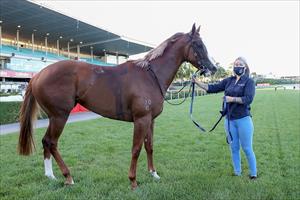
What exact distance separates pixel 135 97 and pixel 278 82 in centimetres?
12083

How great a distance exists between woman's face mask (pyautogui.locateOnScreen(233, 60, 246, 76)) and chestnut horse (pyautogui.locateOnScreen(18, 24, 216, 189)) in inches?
17.9

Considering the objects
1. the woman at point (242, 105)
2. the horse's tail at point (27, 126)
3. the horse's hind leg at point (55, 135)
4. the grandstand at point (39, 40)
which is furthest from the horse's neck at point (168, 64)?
the grandstand at point (39, 40)

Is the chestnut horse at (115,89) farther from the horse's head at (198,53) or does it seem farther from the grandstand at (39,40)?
the grandstand at (39,40)

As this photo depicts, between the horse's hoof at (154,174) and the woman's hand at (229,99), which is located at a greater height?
the woman's hand at (229,99)

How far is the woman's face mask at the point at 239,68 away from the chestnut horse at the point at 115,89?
0.46 meters

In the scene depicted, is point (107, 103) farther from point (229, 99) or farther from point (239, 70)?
point (239, 70)

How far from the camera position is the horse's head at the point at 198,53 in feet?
15.2

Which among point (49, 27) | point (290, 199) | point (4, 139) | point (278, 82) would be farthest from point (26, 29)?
point (278, 82)

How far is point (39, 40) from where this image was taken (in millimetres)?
50844

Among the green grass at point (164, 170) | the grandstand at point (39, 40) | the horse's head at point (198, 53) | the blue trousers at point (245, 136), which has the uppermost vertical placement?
the grandstand at point (39, 40)

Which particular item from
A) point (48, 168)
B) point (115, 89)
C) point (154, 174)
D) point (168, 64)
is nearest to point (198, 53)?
point (168, 64)

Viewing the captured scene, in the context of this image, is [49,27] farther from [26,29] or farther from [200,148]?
[200,148]

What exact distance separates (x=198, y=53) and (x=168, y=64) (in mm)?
481

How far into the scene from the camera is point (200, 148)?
7293 mm
